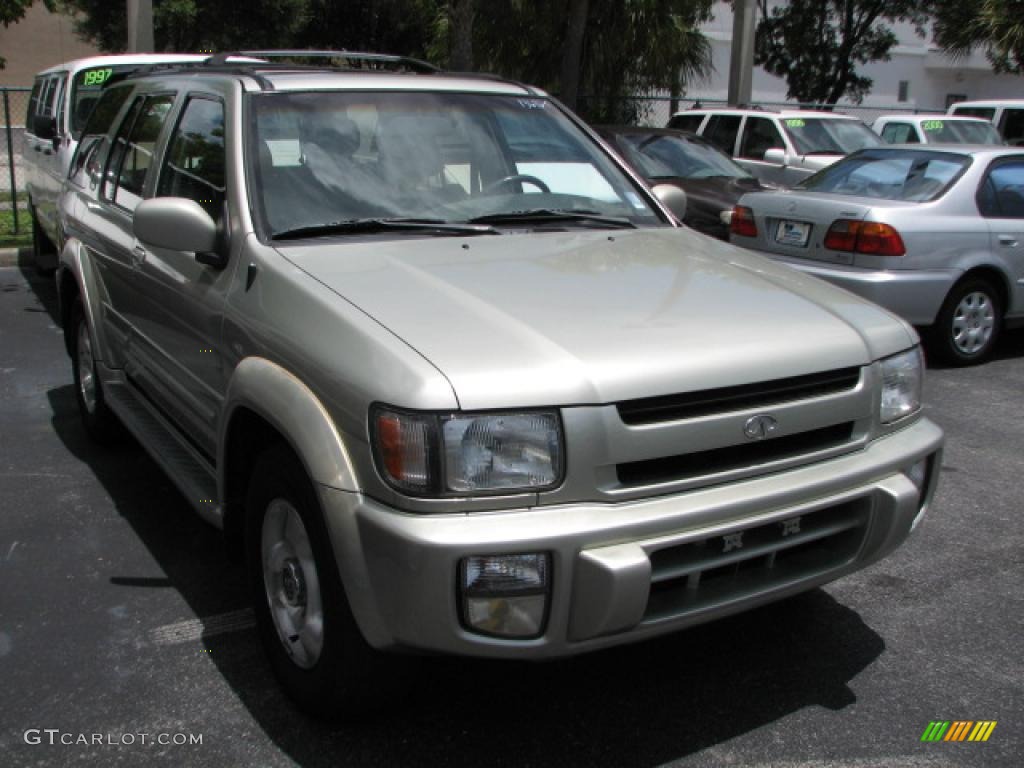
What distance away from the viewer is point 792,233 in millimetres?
7738

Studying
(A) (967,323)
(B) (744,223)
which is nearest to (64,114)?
(B) (744,223)

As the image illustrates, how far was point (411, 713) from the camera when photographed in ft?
10.1

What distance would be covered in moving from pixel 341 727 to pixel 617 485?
110 centimetres

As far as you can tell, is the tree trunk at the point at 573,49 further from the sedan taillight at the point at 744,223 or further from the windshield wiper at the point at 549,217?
the windshield wiper at the point at 549,217

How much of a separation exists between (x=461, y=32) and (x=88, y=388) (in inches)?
348

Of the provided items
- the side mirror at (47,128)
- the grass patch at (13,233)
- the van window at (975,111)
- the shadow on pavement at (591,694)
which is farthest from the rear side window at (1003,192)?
the van window at (975,111)

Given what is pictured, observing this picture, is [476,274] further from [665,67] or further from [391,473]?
[665,67]

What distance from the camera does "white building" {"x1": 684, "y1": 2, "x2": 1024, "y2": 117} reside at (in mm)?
33656

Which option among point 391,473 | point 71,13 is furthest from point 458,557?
point 71,13

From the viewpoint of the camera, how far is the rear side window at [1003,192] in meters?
7.70

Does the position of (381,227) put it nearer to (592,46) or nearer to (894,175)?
(894,175)

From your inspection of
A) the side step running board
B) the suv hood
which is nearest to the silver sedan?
the suv hood

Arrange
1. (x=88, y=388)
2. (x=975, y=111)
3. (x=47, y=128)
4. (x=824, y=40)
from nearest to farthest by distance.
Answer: (x=88, y=388) < (x=47, y=128) < (x=975, y=111) < (x=824, y=40)

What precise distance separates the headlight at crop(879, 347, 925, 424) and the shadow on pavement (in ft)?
2.80
